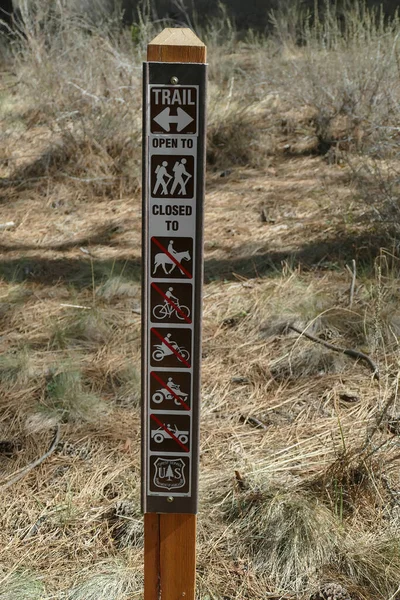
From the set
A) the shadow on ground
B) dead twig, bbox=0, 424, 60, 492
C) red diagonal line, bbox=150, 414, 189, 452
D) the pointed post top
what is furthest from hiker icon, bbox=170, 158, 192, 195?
the shadow on ground

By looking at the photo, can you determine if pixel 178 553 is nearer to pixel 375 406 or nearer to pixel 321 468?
pixel 321 468

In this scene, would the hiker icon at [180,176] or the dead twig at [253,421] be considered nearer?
the hiker icon at [180,176]

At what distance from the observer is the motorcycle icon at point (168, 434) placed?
1.93 m

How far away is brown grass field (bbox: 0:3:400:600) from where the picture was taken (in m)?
2.60

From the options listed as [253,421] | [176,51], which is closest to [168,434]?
[176,51]

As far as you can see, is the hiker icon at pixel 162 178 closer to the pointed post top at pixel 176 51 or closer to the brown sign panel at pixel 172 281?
the brown sign panel at pixel 172 281

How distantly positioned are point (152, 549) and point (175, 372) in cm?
53

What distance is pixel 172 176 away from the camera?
173 centimetres

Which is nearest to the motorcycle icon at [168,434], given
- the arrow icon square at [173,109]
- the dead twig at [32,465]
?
the arrow icon square at [173,109]

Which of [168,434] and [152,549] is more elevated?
[168,434]

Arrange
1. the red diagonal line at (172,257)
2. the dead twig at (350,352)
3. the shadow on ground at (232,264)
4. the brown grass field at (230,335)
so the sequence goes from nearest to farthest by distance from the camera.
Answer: the red diagonal line at (172,257) < the brown grass field at (230,335) < the dead twig at (350,352) < the shadow on ground at (232,264)

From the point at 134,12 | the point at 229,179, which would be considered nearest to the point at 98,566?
the point at 229,179

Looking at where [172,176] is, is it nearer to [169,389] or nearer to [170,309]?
[170,309]

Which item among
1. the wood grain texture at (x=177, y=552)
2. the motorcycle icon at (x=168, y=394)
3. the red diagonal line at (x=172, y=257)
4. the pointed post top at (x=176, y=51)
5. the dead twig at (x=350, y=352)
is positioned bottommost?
the dead twig at (x=350, y=352)
